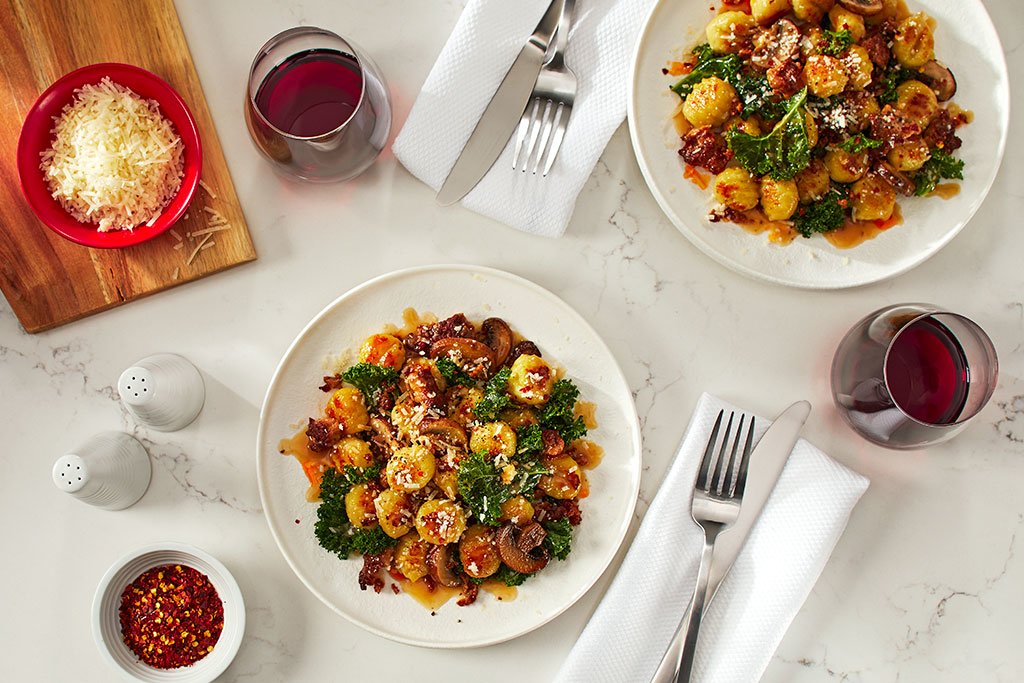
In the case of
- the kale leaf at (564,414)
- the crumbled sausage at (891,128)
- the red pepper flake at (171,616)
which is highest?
the crumbled sausage at (891,128)

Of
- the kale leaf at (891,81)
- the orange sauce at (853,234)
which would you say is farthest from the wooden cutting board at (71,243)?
the kale leaf at (891,81)

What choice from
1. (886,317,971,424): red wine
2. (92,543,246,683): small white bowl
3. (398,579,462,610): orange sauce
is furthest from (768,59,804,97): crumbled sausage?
(92,543,246,683): small white bowl

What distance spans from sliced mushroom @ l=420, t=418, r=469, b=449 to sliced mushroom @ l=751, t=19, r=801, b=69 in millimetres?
974

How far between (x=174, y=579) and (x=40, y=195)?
0.87 meters

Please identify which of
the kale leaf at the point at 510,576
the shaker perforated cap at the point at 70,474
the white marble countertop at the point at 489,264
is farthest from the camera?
the white marble countertop at the point at 489,264

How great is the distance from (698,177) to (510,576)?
3.10ft

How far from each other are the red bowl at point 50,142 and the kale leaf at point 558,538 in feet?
3.40

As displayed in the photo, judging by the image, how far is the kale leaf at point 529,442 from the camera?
62.2 inches

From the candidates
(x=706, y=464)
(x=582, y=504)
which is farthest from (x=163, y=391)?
(x=706, y=464)

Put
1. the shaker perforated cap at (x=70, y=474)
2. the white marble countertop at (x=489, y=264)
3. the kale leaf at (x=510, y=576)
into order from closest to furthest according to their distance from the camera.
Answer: the shaker perforated cap at (x=70, y=474) → the kale leaf at (x=510, y=576) → the white marble countertop at (x=489, y=264)

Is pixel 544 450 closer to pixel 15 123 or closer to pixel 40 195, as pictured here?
pixel 40 195

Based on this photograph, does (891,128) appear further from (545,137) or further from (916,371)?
(545,137)

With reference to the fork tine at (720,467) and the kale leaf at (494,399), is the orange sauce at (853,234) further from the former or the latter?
the kale leaf at (494,399)

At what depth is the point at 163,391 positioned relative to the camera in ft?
5.29
